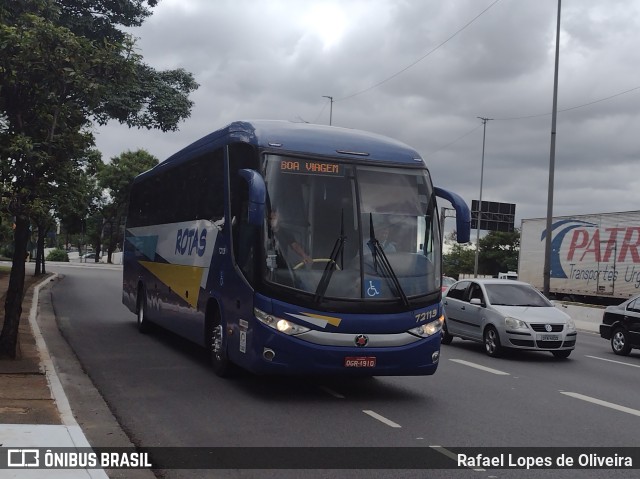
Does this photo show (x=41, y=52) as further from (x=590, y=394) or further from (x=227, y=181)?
(x=590, y=394)

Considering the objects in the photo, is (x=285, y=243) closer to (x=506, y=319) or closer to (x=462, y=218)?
(x=462, y=218)

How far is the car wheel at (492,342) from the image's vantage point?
15569 millimetres

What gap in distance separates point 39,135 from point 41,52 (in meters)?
1.28

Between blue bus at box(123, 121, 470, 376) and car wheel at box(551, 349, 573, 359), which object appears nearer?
blue bus at box(123, 121, 470, 376)

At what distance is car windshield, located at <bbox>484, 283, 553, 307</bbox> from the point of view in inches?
640

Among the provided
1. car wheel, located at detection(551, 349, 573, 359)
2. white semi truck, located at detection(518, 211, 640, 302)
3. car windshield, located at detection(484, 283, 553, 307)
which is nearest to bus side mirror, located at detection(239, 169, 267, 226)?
car windshield, located at detection(484, 283, 553, 307)

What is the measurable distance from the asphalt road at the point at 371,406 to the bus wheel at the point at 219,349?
→ 0.54 ft

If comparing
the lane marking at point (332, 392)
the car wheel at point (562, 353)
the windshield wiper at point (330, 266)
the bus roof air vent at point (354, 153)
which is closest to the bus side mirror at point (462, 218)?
the bus roof air vent at point (354, 153)

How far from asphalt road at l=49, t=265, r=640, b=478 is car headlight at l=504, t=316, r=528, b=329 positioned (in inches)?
27.5

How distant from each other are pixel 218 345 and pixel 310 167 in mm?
3057

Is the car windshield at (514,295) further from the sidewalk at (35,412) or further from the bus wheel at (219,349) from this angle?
the sidewalk at (35,412)

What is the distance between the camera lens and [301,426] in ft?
27.0

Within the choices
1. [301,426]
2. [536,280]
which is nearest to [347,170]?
[301,426]

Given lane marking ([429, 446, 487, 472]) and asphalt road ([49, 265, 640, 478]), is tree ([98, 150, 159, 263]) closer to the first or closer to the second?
asphalt road ([49, 265, 640, 478])
